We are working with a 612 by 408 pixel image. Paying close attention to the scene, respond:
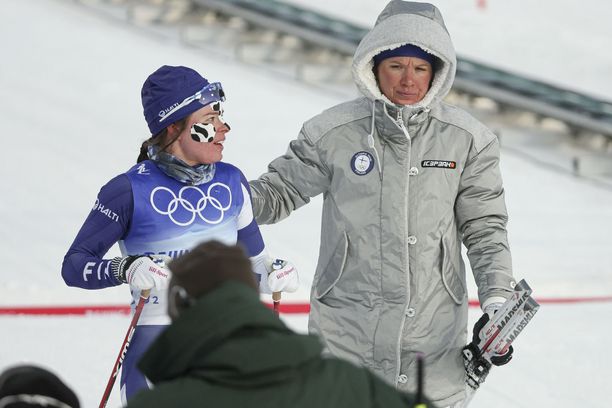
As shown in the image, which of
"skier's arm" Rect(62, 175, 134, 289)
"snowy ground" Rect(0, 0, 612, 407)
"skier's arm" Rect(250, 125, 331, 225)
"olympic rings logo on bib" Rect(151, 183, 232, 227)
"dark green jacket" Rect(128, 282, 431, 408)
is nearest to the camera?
"dark green jacket" Rect(128, 282, 431, 408)

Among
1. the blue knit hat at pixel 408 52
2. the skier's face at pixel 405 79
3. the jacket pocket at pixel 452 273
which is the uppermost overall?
the blue knit hat at pixel 408 52

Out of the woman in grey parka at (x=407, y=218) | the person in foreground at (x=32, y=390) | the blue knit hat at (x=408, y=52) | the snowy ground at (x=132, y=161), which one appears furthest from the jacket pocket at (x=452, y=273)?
the snowy ground at (x=132, y=161)

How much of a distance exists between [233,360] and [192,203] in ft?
5.78

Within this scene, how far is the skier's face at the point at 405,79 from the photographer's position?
3.88 meters

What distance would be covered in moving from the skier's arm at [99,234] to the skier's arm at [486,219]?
1.03 meters

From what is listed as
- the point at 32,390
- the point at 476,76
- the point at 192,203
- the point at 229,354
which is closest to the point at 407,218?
the point at 192,203

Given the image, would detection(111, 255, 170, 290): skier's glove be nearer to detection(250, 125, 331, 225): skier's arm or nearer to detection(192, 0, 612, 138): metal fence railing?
detection(250, 125, 331, 225): skier's arm

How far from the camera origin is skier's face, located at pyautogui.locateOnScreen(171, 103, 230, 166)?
3793 mm

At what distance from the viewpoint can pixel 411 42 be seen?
3.85 meters

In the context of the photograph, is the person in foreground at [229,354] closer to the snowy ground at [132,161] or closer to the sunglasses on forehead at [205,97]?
the sunglasses on forehead at [205,97]

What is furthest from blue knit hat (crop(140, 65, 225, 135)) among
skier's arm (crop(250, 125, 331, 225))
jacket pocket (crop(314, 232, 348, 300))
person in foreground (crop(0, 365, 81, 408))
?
person in foreground (crop(0, 365, 81, 408))

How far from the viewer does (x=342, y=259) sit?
3908mm

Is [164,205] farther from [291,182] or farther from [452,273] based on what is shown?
[452,273]

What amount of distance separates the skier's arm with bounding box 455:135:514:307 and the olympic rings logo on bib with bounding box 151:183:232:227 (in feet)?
2.41
